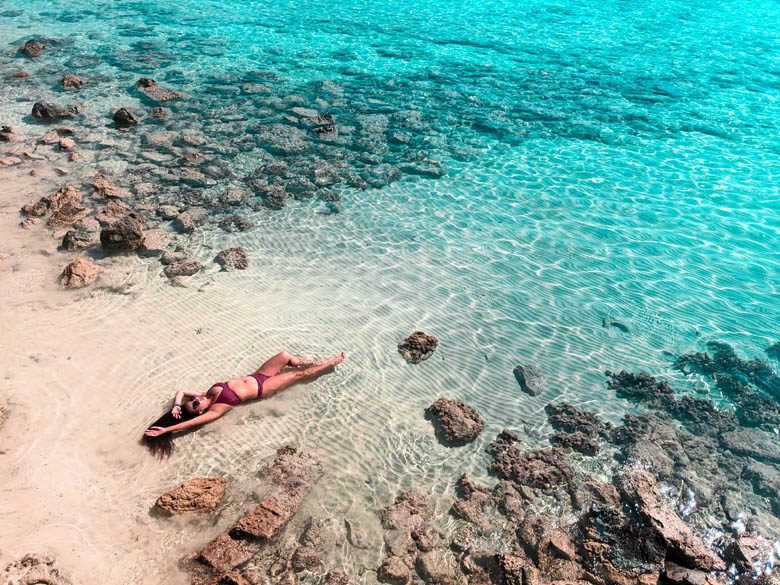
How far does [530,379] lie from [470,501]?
2439mm

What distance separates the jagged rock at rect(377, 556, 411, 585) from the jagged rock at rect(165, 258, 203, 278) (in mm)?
6223

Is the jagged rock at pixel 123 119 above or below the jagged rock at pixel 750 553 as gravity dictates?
above

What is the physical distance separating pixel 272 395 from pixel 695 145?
14673 millimetres

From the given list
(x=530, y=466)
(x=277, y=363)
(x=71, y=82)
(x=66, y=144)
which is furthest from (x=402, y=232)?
(x=71, y=82)

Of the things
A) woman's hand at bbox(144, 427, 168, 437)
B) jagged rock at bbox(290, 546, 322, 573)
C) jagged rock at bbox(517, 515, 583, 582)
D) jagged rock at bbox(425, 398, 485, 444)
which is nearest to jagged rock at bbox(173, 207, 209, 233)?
woman's hand at bbox(144, 427, 168, 437)

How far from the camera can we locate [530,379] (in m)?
7.93

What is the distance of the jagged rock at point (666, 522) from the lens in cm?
559

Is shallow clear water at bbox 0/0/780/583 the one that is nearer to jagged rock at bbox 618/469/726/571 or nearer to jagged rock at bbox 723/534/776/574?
jagged rock at bbox 618/469/726/571

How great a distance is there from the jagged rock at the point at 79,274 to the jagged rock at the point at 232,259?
2105 mm

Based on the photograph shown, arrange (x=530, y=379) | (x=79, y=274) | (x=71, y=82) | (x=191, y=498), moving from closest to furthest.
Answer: (x=191, y=498) → (x=530, y=379) → (x=79, y=274) → (x=71, y=82)

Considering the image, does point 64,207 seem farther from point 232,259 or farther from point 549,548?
point 549,548

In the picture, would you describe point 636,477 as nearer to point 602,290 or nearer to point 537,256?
point 602,290

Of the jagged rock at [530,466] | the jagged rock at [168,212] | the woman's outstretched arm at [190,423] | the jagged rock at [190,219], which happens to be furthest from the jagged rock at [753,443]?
the jagged rock at [168,212]

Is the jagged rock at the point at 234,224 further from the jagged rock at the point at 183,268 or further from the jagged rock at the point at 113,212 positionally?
the jagged rock at the point at 113,212
